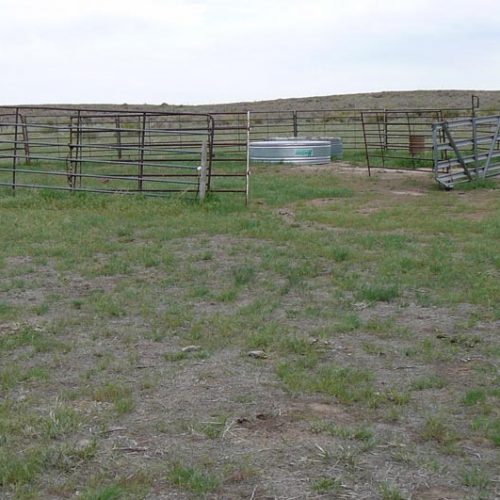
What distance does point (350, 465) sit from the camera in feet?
12.4

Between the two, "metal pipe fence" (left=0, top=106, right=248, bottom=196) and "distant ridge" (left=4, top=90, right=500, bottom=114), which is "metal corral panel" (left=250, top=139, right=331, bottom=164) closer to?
"metal pipe fence" (left=0, top=106, right=248, bottom=196)

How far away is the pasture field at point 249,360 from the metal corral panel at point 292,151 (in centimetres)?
992

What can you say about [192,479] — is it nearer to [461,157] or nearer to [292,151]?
[461,157]

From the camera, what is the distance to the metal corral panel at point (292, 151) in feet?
66.5

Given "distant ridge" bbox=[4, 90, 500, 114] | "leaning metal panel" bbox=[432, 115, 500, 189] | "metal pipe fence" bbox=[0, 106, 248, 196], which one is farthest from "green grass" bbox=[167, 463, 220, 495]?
"distant ridge" bbox=[4, 90, 500, 114]

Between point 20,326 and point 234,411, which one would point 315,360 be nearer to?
point 234,411

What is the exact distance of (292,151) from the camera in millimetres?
20250

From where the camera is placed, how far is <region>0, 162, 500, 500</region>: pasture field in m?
3.74

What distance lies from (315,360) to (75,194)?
849 centimetres

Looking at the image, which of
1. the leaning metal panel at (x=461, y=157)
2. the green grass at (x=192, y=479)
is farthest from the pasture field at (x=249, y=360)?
the leaning metal panel at (x=461, y=157)

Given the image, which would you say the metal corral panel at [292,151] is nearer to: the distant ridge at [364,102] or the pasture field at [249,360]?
the pasture field at [249,360]

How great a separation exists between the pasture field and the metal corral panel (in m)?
9.92

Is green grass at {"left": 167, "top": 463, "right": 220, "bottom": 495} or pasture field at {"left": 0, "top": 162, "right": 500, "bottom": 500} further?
pasture field at {"left": 0, "top": 162, "right": 500, "bottom": 500}

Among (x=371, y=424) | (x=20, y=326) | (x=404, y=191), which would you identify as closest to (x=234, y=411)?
(x=371, y=424)
